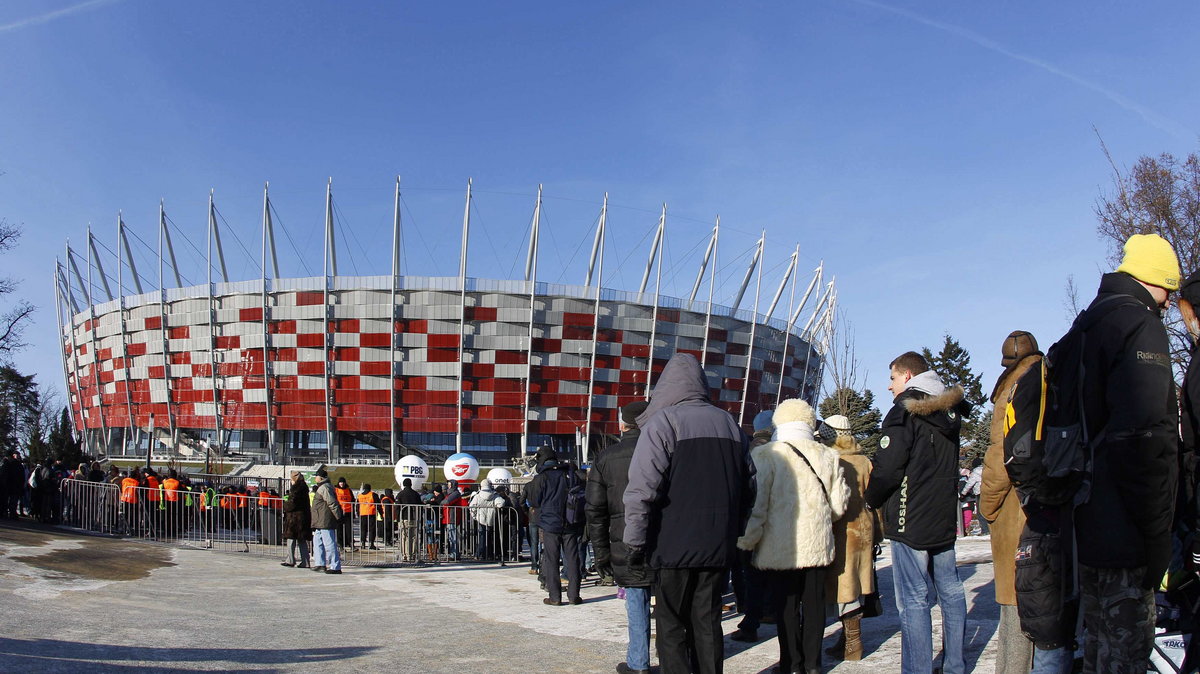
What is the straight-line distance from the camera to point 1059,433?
9.68 feet

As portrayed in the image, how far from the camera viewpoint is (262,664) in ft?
17.4

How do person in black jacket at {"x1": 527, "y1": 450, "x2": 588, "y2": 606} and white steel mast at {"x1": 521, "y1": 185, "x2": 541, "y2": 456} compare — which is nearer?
person in black jacket at {"x1": 527, "y1": 450, "x2": 588, "y2": 606}

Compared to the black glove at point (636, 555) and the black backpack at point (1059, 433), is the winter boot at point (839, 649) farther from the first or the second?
the black backpack at point (1059, 433)

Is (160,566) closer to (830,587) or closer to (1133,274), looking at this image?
(830,587)

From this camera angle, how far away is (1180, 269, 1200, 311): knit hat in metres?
3.10

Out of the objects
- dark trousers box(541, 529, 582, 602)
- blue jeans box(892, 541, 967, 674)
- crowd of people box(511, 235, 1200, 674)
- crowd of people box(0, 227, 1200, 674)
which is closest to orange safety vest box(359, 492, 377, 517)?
dark trousers box(541, 529, 582, 602)

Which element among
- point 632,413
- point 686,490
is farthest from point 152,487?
point 686,490

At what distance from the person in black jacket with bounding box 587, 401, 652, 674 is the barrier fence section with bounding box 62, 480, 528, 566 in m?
8.15

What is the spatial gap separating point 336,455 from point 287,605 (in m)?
55.6

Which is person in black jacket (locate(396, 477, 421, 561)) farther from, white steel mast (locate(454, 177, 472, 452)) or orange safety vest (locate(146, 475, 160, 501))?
white steel mast (locate(454, 177, 472, 452))

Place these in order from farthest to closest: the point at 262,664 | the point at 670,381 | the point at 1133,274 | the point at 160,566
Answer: the point at 160,566, the point at 262,664, the point at 670,381, the point at 1133,274

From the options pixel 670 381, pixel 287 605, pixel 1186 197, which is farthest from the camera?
pixel 1186 197

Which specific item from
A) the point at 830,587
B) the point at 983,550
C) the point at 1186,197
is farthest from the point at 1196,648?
the point at 1186,197

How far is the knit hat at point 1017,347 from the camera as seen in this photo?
431 centimetres
